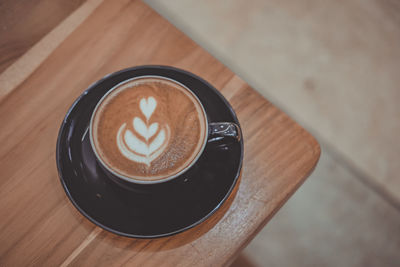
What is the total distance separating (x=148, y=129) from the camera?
599mm

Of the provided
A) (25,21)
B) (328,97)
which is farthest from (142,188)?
(328,97)

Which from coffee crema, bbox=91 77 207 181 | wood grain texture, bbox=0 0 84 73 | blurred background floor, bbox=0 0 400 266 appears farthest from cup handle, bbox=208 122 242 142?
blurred background floor, bbox=0 0 400 266

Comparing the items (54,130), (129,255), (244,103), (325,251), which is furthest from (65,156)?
(325,251)

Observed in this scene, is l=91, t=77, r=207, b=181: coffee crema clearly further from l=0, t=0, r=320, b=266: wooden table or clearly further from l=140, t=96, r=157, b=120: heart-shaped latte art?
l=0, t=0, r=320, b=266: wooden table

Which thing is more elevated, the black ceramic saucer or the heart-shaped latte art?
the heart-shaped latte art

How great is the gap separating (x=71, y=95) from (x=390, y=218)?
107cm

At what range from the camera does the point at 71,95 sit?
2.28 ft

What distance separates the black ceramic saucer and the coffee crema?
38 mm

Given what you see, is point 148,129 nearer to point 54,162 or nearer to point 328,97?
point 54,162

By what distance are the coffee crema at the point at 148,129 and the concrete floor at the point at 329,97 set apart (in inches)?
25.6

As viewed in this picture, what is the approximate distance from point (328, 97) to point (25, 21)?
1037 mm

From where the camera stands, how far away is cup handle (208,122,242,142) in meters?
0.57

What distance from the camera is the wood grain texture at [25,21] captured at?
0.73 meters

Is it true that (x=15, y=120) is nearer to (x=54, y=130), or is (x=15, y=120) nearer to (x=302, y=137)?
(x=54, y=130)
